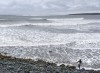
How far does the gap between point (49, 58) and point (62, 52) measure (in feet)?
7.17

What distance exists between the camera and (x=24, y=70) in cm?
1170

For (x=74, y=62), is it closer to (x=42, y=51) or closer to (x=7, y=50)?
(x=42, y=51)

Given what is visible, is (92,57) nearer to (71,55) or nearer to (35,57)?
(71,55)

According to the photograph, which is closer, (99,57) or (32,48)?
(99,57)

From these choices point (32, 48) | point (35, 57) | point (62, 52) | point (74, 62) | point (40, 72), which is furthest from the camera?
point (32, 48)

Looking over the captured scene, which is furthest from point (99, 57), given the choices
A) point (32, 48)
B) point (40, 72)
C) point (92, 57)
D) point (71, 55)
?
point (40, 72)

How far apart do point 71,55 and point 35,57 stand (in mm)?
2829

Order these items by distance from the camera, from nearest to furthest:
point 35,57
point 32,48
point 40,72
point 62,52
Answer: point 40,72
point 35,57
point 62,52
point 32,48

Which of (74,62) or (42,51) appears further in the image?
(42,51)

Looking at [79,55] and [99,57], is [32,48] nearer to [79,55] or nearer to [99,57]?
[79,55]

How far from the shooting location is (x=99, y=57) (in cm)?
Answer: 1788

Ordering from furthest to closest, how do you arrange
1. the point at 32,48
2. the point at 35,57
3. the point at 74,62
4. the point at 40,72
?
the point at 32,48
the point at 35,57
the point at 74,62
the point at 40,72

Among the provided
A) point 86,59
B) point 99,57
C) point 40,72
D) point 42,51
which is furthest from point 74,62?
point 40,72

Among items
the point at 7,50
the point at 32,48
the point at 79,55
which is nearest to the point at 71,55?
the point at 79,55
